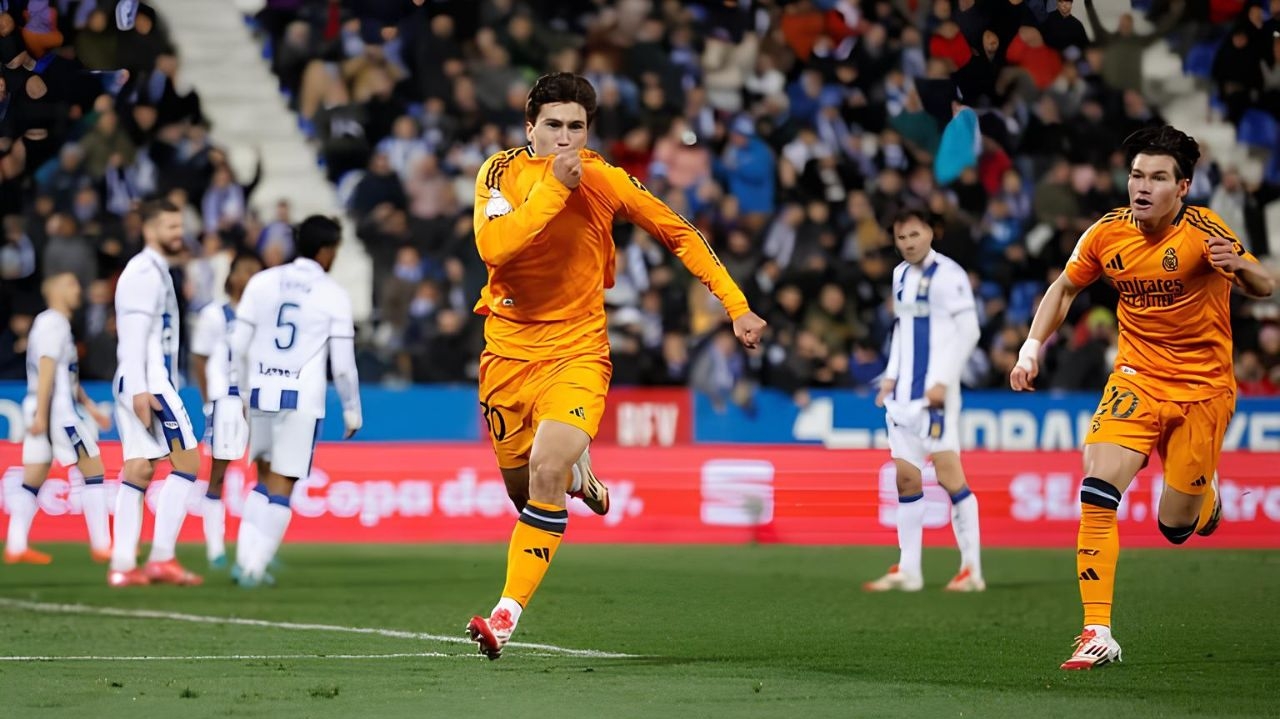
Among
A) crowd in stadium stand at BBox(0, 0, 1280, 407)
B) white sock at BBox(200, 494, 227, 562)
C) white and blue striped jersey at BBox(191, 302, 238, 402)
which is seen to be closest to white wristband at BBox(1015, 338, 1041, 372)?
white and blue striped jersey at BBox(191, 302, 238, 402)

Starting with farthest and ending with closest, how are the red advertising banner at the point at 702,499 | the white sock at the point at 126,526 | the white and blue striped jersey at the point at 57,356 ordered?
the red advertising banner at the point at 702,499
the white and blue striped jersey at the point at 57,356
the white sock at the point at 126,526

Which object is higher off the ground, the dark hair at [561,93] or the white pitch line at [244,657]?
the dark hair at [561,93]

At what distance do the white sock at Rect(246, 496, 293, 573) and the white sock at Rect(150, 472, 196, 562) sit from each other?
64 centimetres

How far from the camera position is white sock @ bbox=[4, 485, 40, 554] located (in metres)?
15.0

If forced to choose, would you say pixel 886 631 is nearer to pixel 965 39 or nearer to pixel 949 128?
pixel 965 39

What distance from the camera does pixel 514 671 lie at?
8445mm

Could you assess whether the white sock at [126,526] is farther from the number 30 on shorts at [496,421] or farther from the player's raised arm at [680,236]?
the player's raised arm at [680,236]

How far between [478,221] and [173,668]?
2.46 metres

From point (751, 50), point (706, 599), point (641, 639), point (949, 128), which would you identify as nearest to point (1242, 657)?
point (641, 639)

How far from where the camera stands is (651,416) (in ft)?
63.6

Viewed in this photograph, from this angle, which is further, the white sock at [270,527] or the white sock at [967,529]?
the white sock at [967,529]

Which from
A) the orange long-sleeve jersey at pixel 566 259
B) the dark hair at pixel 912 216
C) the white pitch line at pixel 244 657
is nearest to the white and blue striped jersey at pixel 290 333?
the dark hair at pixel 912 216

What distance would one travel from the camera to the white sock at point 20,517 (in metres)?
15.0

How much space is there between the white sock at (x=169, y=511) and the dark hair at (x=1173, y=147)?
732cm
